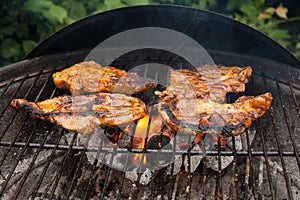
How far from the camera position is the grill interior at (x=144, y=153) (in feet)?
6.79

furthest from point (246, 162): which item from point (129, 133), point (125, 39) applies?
point (125, 39)

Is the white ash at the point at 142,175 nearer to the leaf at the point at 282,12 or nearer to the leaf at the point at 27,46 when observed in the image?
the leaf at the point at 27,46

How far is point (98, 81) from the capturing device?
98.3 inches

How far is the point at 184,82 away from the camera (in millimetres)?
2457

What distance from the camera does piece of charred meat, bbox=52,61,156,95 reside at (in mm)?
2453

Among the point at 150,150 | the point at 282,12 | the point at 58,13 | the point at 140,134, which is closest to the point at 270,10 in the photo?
the point at 282,12

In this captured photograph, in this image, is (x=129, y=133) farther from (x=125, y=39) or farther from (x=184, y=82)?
(x=125, y=39)

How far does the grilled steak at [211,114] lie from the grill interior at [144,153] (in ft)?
0.27

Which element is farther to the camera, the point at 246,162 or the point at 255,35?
the point at 255,35

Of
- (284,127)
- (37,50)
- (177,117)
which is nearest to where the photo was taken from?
(177,117)

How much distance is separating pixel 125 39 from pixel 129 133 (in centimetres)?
99

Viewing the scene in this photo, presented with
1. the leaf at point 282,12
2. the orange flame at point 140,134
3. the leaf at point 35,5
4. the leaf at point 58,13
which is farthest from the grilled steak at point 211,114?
the leaf at point 282,12

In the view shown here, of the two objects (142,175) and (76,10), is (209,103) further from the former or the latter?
(76,10)

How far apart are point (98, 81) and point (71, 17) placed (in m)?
1.92
